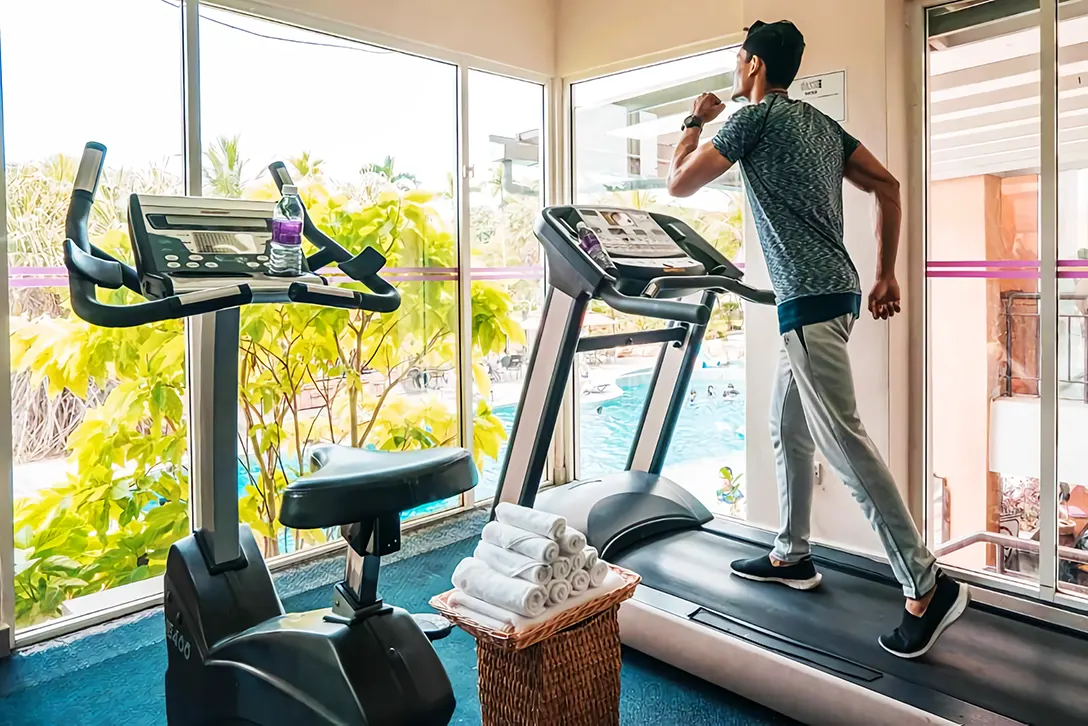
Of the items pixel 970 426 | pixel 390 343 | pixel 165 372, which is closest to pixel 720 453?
pixel 970 426

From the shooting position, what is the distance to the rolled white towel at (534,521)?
1.90m

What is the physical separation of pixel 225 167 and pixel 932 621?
2.90m

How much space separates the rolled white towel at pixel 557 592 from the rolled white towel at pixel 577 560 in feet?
0.16

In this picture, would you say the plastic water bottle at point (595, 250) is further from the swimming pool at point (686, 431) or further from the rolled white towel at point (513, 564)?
the swimming pool at point (686, 431)

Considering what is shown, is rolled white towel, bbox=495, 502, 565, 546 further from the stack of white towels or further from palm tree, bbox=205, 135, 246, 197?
palm tree, bbox=205, 135, 246, 197

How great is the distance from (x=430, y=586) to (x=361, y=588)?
1465 mm

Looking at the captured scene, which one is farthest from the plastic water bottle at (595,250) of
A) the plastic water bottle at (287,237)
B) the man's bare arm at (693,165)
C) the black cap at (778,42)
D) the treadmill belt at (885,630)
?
the treadmill belt at (885,630)

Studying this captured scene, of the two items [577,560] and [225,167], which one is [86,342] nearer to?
[225,167]

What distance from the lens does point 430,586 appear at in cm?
313

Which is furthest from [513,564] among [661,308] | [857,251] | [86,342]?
[857,251]

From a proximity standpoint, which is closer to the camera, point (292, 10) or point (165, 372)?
point (165, 372)

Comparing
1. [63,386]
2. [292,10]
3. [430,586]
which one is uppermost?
[292,10]

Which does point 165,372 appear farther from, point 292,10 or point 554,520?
point 554,520

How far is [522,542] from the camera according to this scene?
6.23 ft
